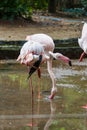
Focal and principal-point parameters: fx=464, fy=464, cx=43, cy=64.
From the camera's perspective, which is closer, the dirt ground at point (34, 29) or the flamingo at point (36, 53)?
the flamingo at point (36, 53)

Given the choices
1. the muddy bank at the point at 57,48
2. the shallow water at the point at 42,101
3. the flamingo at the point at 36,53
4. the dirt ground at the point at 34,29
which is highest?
the flamingo at the point at 36,53

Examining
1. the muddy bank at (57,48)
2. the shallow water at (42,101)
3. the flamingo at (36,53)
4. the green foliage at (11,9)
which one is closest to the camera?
the shallow water at (42,101)

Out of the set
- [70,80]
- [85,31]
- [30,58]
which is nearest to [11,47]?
[70,80]

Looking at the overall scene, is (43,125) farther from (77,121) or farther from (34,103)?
(34,103)

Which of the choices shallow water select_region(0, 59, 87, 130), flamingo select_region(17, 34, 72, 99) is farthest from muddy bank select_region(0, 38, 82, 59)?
flamingo select_region(17, 34, 72, 99)

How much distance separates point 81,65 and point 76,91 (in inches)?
108

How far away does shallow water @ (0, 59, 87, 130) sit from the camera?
5457 millimetres

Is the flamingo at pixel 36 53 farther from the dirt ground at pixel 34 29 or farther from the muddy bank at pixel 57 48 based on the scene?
the dirt ground at pixel 34 29

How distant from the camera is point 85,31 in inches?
294

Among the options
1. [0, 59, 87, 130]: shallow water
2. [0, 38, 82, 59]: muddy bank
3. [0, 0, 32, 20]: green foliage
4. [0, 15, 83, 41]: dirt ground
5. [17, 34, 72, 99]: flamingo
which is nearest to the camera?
[0, 59, 87, 130]: shallow water

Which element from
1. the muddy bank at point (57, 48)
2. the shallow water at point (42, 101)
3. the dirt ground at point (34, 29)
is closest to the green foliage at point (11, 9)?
the dirt ground at point (34, 29)

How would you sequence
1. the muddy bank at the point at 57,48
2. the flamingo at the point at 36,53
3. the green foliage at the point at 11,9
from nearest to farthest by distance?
the flamingo at the point at 36,53 < the muddy bank at the point at 57,48 < the green foliage at the point at 11,9

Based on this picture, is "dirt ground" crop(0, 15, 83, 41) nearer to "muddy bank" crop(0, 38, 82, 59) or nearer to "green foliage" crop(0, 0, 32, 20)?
"green foliage" crop(0, 0, 32, 20)

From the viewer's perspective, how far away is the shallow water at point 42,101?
5457 millimetres
